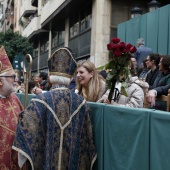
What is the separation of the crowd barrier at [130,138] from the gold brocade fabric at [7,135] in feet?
2.94

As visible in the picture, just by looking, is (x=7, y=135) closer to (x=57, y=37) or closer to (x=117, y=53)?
(x=117, y=53)

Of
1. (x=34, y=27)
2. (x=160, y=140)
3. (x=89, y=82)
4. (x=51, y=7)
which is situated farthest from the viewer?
(x=34, y=27)

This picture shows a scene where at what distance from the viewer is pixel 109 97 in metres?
4.77

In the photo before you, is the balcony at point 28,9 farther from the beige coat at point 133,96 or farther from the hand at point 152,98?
the hand at point 152,98

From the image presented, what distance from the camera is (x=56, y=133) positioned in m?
4.04

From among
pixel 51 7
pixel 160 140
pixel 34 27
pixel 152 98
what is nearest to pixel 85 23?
pixel 51 7

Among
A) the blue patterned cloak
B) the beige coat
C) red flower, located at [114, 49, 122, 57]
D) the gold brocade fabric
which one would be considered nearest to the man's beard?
the gold brocade fabric

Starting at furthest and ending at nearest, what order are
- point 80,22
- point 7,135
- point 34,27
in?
point 34,27 → point 80,22 → point 7,135

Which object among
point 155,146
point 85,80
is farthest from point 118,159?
point 85,80

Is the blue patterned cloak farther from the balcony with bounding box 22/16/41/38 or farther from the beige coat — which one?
the balcony with bounding box 22/16/41/38

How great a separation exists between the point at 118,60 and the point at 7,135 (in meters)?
1.50

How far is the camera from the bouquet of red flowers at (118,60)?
461cm

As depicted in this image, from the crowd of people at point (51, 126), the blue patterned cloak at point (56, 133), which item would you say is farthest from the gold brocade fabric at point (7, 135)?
the blue patterned cloak at point (56, 133)

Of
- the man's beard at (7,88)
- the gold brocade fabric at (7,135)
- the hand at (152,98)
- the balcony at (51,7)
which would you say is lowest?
the gold brocade fabric at (7,135)
